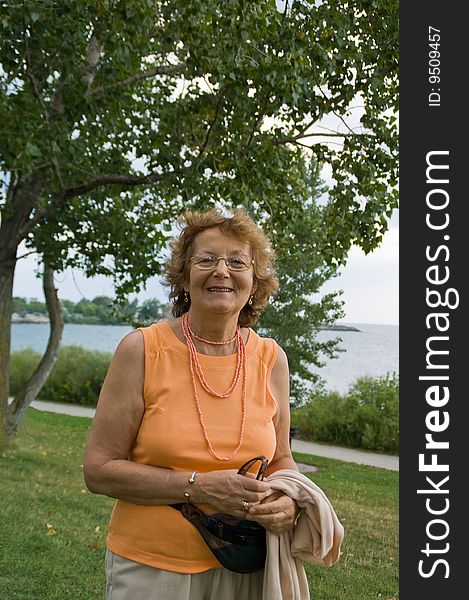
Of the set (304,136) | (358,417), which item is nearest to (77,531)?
(304,136)

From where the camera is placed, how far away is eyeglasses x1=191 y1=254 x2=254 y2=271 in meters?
2.56

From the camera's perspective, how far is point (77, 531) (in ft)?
22.6

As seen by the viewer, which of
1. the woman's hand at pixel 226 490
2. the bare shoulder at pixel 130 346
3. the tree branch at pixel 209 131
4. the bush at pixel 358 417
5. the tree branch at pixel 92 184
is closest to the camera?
the woman's hand at pixel 226 490

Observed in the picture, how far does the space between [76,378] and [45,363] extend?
10.3 m

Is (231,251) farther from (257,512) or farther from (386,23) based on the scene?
(386,23)

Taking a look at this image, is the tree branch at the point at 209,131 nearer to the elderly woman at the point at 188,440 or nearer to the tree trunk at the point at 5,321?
the tree trunk at the point at 5,321

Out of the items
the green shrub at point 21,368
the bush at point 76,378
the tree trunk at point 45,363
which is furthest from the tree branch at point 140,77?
the green shrub at point 21,368

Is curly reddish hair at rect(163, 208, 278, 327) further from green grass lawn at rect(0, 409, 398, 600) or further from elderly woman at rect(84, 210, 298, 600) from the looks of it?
green grass lawn at rect(0, 409, 398, 600)

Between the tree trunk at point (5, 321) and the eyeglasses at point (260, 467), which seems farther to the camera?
the tree trunk at point (5, 321)

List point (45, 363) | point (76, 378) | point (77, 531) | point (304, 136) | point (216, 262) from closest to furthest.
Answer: point (216, 262) → point (77, 531) → point (304, 136) → point (45, 363) → point (76, 378)

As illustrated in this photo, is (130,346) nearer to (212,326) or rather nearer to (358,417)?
(212,326)

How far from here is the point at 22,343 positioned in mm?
26547

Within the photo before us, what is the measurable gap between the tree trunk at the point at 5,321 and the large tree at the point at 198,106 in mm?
48

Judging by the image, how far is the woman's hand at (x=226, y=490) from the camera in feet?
7.64
